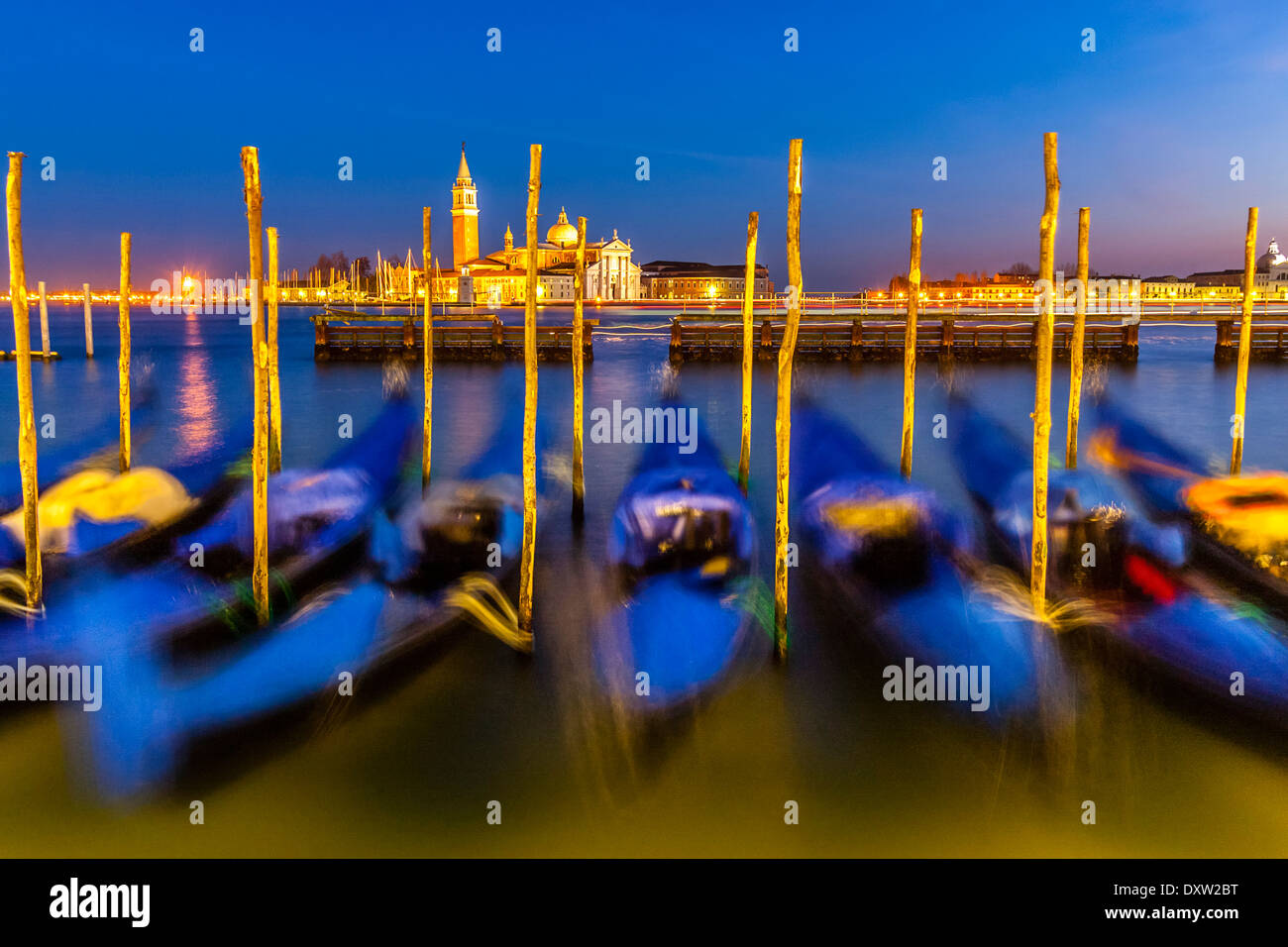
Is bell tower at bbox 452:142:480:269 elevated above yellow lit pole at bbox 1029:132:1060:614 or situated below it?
above

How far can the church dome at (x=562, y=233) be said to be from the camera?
498 feet

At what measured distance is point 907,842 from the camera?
7.06 m

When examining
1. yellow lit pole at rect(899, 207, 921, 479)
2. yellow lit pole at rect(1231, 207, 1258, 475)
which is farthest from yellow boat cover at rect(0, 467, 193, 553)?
yellow lit pole at rect(1231, 207, 1258, 475)

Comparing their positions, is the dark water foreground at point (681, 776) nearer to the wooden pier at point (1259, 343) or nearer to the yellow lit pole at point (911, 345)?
the yellow lit pole at point (911, 345)

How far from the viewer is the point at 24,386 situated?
10.3 meters

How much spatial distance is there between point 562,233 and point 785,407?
148 metres

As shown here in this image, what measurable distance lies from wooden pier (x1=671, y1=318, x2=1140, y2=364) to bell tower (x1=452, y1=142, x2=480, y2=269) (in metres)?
112

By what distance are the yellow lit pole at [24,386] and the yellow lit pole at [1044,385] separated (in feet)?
34.3

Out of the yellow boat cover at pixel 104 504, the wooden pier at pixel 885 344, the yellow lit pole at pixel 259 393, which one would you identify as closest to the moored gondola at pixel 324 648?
the yellow lit pole at pixel 259 393

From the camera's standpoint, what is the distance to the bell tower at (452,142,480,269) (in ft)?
492

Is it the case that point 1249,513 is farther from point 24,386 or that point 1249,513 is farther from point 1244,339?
point 24,386

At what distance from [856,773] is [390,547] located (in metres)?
7.17

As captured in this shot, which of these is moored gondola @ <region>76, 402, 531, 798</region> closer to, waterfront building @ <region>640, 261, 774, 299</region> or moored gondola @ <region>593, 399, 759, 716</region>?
moored gondola @ <region>593, 399, 759, 716</region>

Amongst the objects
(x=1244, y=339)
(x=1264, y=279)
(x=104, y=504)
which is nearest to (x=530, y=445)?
(x=104, y=504)
